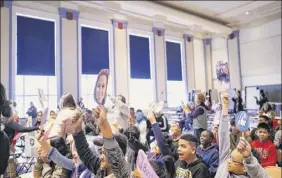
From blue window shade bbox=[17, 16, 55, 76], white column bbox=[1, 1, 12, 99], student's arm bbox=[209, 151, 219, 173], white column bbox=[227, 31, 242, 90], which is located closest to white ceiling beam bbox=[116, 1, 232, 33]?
white column bbox=[227, 31, 242, 90]

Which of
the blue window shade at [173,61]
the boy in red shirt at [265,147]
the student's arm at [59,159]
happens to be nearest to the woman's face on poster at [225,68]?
the boy in red shirt at [265,147]

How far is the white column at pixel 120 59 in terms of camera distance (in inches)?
383

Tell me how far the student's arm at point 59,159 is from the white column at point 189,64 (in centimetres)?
1075

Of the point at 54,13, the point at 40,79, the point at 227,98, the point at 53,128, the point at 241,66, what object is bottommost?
the point at 53,128

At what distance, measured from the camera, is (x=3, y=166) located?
36.6 inches

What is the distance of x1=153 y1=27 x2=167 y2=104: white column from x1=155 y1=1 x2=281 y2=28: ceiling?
1659 millimetres

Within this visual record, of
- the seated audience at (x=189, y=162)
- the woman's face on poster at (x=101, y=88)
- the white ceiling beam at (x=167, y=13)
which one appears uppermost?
the white ceiling beam at (x=167, y=13)

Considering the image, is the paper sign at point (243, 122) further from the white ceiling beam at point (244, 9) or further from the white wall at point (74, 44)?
the white ceiling beam at point (244, 9)

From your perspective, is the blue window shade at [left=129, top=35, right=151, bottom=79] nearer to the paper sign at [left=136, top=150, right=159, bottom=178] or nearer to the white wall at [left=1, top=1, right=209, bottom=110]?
the white wall at [left=1, top=1, right=209, bottom=110]

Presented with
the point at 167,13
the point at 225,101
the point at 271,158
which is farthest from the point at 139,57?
the point at 225,101

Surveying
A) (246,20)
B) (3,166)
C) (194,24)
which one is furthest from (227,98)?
(246,20)

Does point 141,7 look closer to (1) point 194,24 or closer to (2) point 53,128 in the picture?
(1) point 194,24

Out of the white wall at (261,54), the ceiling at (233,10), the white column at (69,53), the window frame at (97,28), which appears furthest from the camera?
the white wall at (261,54)

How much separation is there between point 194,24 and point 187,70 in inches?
89.5
